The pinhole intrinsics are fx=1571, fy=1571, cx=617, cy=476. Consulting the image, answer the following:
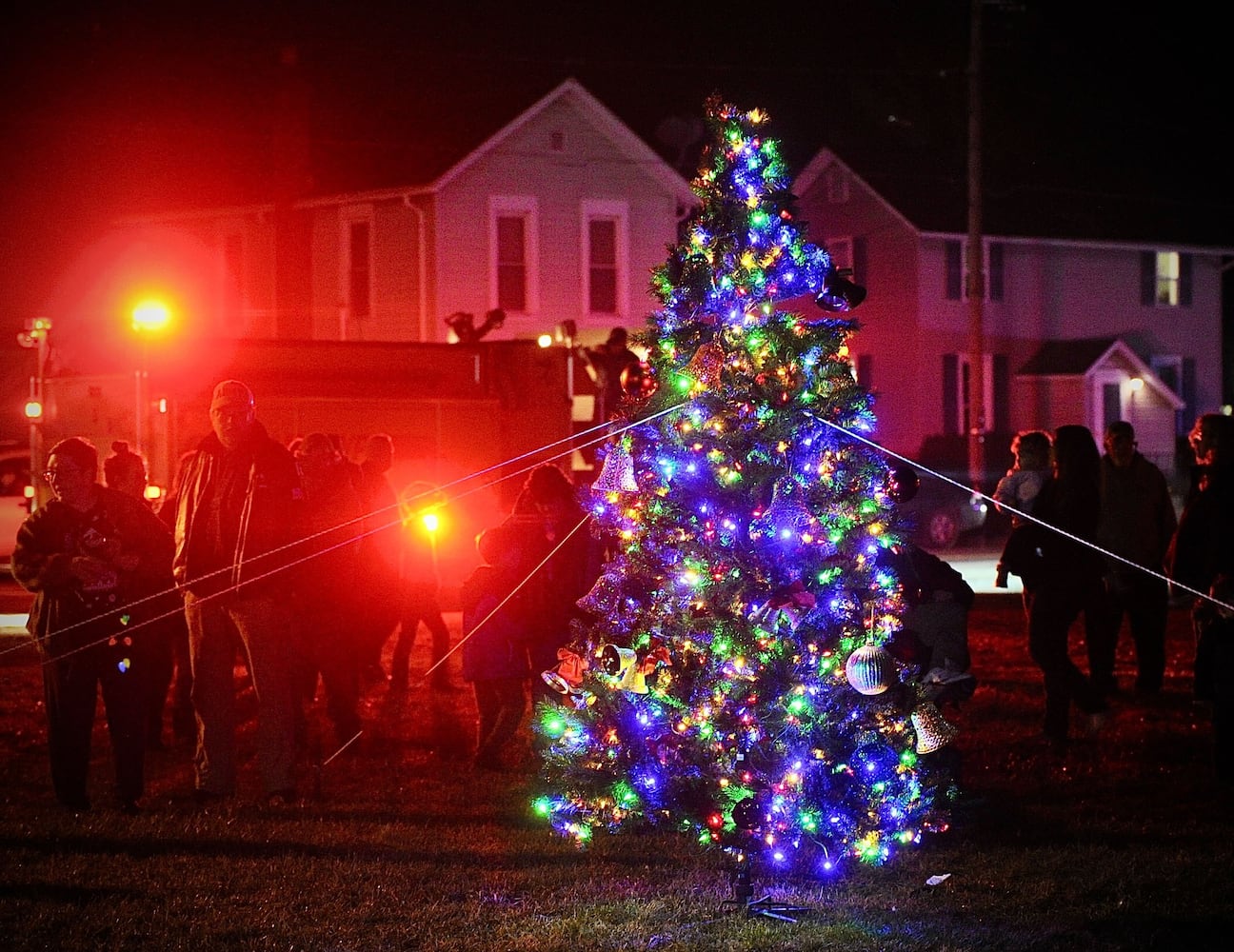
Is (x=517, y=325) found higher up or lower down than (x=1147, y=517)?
higher up

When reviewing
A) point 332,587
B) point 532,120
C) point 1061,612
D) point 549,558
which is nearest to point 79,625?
point 332,587

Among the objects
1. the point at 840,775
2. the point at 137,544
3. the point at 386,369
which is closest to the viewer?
the point at 840,775

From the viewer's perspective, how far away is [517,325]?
29344mm

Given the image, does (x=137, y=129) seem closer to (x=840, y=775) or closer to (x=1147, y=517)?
(x=1147, y=517)

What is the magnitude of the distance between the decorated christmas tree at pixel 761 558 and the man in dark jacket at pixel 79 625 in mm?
2882

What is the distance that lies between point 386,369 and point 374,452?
20.1 feet

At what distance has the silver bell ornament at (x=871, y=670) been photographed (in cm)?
632

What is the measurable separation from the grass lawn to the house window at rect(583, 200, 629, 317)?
69.4 feet

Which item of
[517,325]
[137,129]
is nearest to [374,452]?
[517,325]

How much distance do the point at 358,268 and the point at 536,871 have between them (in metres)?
24.2

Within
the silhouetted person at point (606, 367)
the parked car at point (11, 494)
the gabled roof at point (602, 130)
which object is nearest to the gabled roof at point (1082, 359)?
the gabled roof at point (602, 130)

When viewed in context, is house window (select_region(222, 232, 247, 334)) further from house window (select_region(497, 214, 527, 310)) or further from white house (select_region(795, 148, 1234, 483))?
white house (select_region(795, 148, 1234, 483))

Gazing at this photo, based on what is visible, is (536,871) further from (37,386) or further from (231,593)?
(37,386)

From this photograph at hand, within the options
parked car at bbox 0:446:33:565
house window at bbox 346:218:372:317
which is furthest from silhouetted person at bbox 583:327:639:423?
house window at bbox 346:218:372:317
